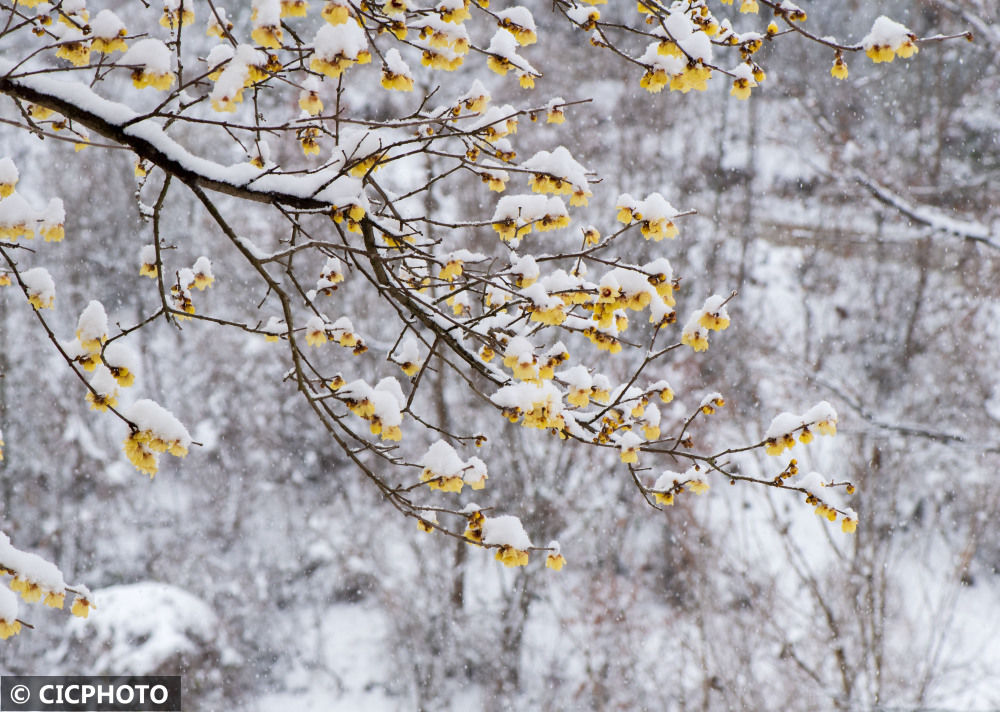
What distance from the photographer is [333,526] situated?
9.54 meters

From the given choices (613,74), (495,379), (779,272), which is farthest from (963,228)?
(495,379)

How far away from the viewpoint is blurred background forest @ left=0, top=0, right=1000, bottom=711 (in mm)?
6973

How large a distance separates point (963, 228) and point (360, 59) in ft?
20.6

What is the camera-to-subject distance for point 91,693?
721 cm

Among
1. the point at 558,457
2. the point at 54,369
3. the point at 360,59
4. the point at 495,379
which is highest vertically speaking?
the point at 54,369

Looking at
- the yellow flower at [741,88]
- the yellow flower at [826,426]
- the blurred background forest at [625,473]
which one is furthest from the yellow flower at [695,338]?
the blurred background forest at [625,473]

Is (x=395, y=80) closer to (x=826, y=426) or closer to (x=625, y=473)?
(x=826, y=426)

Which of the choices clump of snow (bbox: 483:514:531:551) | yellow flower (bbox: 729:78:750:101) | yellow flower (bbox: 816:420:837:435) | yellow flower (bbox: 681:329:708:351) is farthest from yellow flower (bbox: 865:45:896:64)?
clump of snow (bbox: 483:514:531:551)

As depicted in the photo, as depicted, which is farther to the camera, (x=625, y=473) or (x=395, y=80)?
(x=625, y=473)

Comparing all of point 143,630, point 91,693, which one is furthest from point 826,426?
point 91,693

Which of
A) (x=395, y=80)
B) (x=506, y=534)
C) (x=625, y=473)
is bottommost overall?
(x=506, y=534)

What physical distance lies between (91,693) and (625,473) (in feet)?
19.1

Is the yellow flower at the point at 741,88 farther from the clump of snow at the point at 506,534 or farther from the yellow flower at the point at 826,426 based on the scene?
the clump of snow at the point at 506,534

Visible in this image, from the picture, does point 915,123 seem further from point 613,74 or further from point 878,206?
point 613,74
